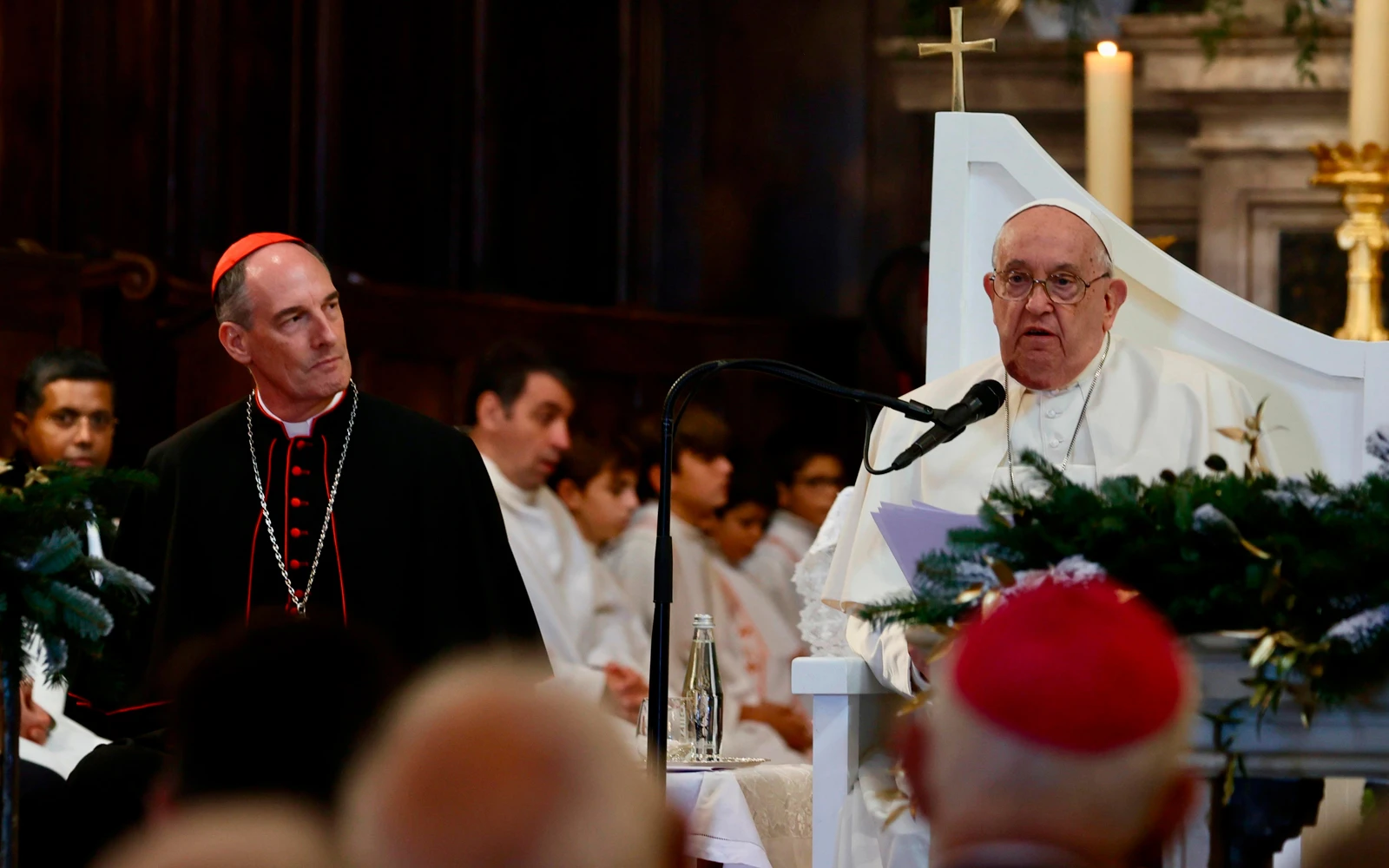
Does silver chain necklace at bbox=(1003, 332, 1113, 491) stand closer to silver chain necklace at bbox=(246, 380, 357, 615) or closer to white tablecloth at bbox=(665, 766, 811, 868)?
white tablecloth at bbox=(665, 766, 811, 868)

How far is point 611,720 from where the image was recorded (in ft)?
5.59

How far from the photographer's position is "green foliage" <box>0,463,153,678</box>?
141 inches

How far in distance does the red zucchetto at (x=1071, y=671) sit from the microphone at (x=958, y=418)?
1.68 metres

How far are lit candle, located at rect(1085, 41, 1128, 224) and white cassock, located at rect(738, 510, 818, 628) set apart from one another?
342 centimetres

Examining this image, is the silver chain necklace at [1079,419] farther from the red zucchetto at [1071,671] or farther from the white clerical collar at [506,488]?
the white clerical collar at [506,488]

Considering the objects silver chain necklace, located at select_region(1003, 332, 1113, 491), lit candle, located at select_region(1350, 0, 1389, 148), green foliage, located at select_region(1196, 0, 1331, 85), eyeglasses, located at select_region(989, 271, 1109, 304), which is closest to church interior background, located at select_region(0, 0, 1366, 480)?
green foliage, located at select_region(1196, 0, 1331, 85)

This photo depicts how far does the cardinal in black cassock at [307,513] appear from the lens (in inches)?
191

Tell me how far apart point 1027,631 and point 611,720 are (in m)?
0.41

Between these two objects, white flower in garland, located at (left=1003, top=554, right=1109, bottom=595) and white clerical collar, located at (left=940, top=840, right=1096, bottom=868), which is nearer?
white clerical collar, located at (left=940, top=840, right=1096, bottom=868)

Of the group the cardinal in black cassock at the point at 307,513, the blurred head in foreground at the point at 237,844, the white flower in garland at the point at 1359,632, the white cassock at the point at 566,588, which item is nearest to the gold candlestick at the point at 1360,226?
the cardinal in black cassock at the point at 307,513

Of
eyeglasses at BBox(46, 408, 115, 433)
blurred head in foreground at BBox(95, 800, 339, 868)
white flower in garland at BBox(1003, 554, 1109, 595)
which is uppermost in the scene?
eyeglasses at BBox(46, 408, 115, 433)

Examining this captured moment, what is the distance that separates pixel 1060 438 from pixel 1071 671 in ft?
10.1

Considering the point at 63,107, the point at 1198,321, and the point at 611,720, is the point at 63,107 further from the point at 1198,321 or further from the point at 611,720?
the point at 611,720

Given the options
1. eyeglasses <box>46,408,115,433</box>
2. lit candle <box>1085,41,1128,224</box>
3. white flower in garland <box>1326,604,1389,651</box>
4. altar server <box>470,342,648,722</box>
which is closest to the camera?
white flower in garland <box>1326,604,1389,651</box>
